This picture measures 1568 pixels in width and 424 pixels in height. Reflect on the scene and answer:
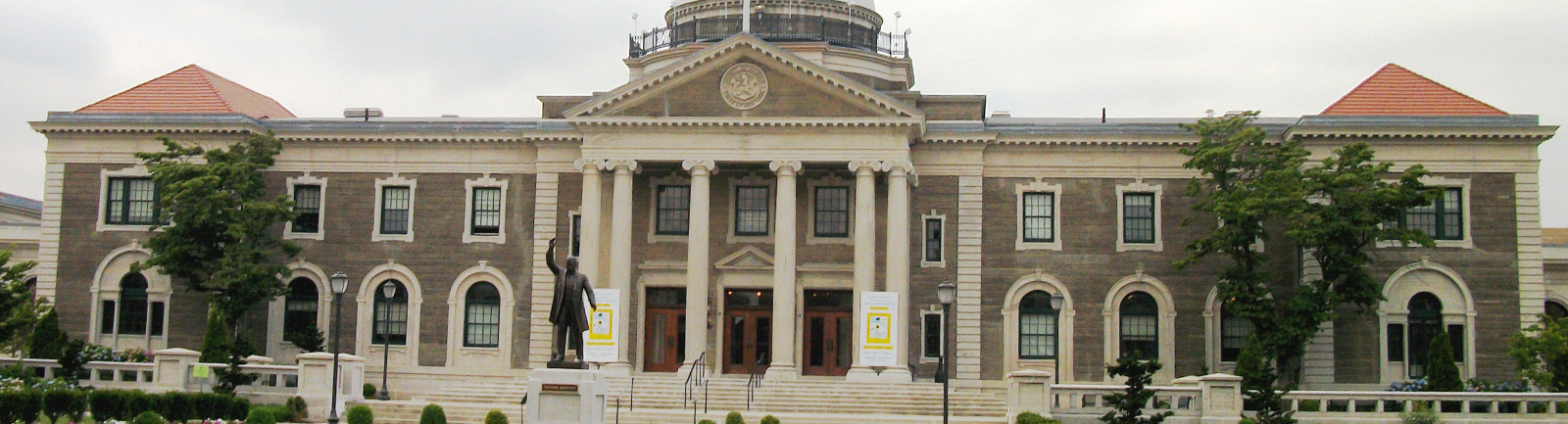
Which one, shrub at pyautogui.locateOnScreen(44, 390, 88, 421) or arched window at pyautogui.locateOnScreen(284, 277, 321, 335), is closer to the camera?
shrub at pyautogui.locateOnScreen(44, 390, 88, 421)

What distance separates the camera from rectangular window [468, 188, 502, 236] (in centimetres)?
4828

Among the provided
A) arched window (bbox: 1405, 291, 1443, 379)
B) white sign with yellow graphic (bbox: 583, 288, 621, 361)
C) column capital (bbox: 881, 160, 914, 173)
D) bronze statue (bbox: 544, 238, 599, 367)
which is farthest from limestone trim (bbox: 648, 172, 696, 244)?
arched window (bbox: 1405, 291, 1443, 379)

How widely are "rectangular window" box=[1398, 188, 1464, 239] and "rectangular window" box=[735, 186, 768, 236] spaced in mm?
17919

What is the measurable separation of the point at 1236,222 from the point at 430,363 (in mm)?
23380

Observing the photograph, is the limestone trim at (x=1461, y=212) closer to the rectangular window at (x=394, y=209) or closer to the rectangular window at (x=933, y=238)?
the rectangular window at (x=933, y=238)

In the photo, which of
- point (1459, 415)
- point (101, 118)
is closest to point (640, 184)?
point (101, 118)

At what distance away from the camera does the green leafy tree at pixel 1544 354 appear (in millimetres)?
39906

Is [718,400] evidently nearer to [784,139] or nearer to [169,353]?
[784,139]

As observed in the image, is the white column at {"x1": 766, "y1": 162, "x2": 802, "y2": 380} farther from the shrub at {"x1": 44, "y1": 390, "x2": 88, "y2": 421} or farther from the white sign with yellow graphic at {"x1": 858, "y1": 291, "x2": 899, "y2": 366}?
the shrub at {"x1": 44, "y1": 390, "x2": 88, "y2": 421}

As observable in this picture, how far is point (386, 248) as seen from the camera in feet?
159

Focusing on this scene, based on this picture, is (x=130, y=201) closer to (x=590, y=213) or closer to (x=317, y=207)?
(x=317, y=207)

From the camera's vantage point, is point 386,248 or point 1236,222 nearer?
point 1236,222

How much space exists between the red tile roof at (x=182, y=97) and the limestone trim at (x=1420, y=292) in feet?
113

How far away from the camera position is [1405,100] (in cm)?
4588
